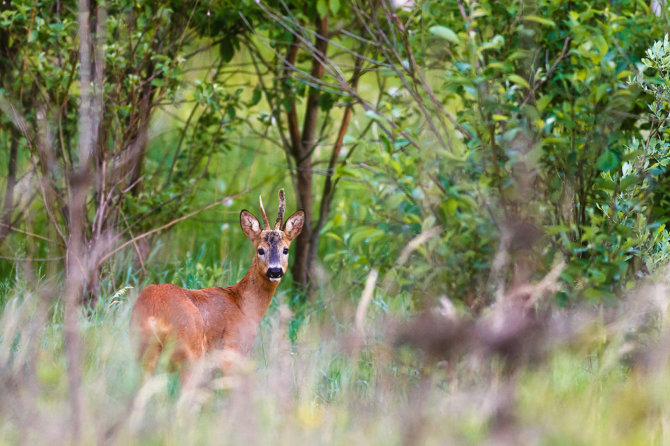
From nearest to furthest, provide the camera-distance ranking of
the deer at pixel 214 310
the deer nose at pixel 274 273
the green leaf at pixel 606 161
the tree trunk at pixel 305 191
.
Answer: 1. the green leaf at pixel 606 161
2. the deer at pixel 214 310
3. the deer nose at pixel 274 273
4. the tree trunk at pixel 305 191

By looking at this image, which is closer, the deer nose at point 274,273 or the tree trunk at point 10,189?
the deer nose at point 274,273

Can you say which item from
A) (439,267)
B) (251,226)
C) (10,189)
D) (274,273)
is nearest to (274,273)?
(274,273)

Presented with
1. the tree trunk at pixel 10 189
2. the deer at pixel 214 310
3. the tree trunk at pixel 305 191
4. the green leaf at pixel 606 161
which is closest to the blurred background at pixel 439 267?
the green leaf at pixel 606 161

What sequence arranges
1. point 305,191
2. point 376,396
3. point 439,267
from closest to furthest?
point 376,396 → point 439,267 → point 305,191

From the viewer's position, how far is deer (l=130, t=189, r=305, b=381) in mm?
3961

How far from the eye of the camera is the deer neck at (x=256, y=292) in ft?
15.2

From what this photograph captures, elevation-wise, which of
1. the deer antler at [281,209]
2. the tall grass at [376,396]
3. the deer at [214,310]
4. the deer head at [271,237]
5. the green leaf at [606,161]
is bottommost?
the tall grass at [376,396]

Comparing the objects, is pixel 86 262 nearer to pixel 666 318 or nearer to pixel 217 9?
pixel 217 9

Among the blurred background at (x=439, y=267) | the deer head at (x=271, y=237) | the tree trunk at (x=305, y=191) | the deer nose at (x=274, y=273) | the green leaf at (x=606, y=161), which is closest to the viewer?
the blurred background at (x=439, y=267)

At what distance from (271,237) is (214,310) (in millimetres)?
455

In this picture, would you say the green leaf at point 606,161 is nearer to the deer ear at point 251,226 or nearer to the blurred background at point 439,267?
the blurred background at point 439,267

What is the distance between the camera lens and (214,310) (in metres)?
4.43

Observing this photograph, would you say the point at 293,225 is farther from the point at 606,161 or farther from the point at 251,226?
the point at 606,161

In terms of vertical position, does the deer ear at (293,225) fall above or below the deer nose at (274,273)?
above
